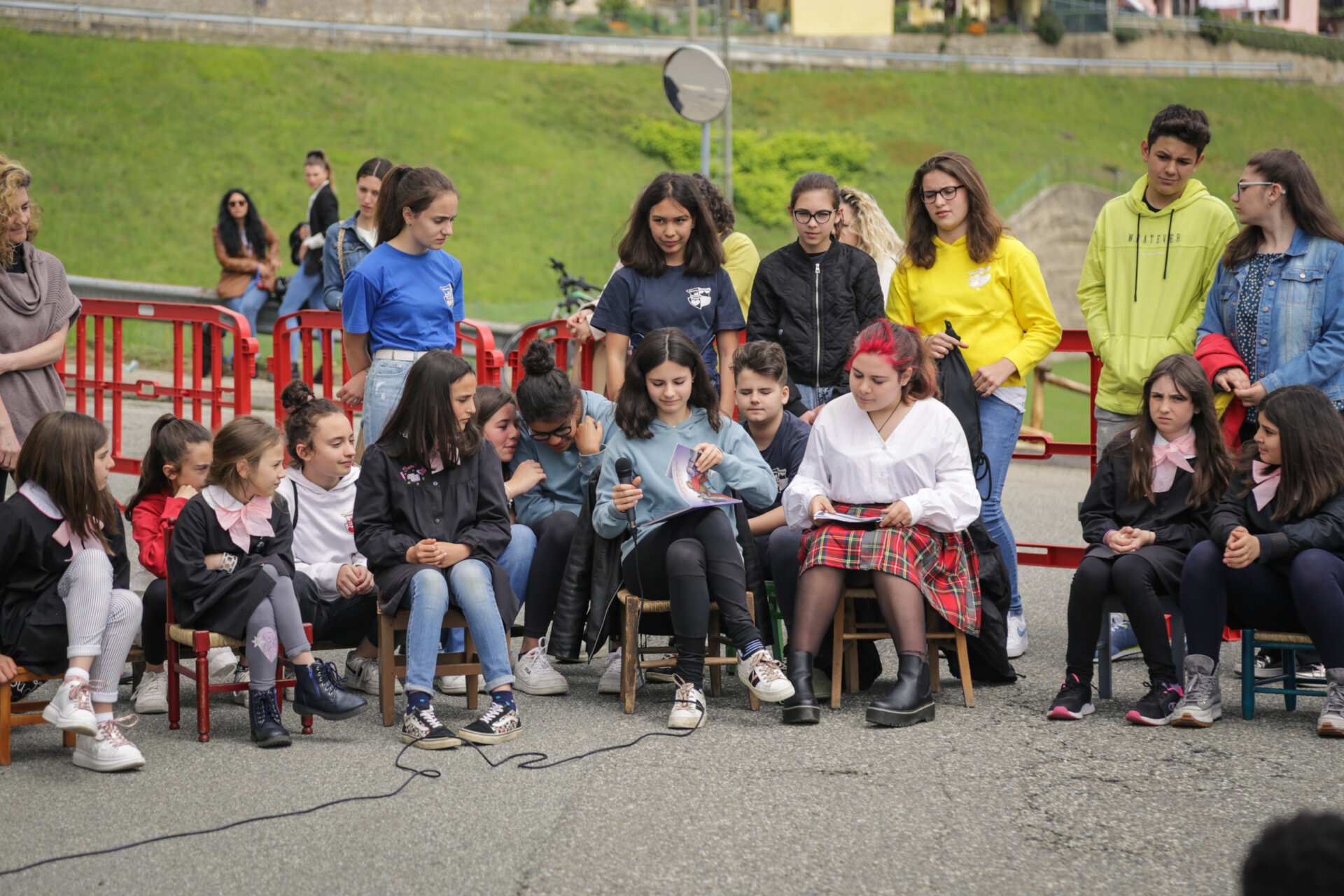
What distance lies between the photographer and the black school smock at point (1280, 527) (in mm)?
4629

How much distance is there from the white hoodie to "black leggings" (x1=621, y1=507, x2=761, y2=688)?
1171 mm

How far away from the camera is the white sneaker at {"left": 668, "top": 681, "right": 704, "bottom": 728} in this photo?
4.67 m

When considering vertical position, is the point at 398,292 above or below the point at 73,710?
above

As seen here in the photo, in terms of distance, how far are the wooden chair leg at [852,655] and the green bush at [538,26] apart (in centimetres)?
4524

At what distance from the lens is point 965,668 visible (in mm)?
4988

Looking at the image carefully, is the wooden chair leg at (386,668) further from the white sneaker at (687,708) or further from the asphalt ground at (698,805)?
the white sneaker at (687,708)

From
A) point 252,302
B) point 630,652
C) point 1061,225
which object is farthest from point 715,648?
point 1061,225

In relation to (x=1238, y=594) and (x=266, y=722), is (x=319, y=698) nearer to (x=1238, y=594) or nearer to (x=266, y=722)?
(x=266, y=722)

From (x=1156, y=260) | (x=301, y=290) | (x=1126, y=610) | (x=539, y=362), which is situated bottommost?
(x=1126, y=610)

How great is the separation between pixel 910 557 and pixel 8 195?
12.8 feet

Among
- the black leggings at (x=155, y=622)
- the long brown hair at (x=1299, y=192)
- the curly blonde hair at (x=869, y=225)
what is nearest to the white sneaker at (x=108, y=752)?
the black leggings at (x=155, y=622)

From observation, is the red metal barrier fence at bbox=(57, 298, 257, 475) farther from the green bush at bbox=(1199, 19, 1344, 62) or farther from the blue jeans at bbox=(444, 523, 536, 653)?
the green bush at bbox=(1199, 19, 1344, 62)

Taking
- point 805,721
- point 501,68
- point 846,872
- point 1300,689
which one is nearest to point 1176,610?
point 1300,689

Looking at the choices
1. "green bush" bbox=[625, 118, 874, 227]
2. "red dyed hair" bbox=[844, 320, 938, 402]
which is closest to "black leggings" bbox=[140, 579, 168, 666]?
"red dyed hair" bbox=[844, 320, 938, 402]
